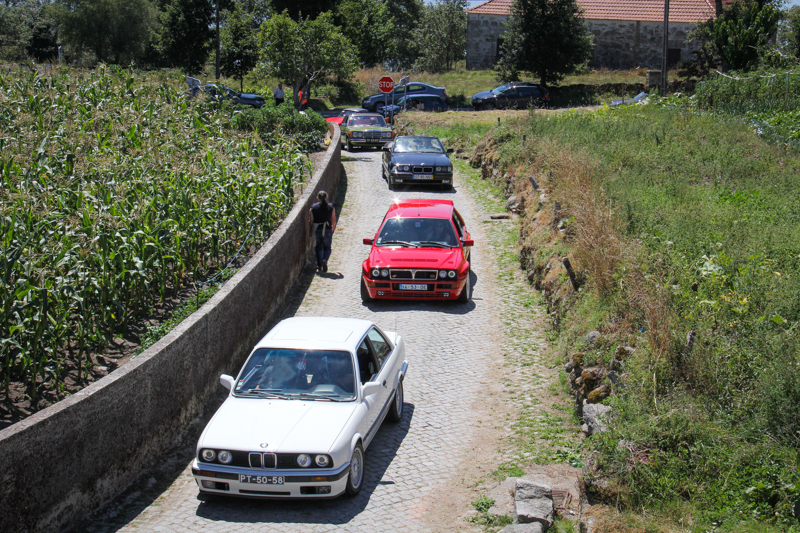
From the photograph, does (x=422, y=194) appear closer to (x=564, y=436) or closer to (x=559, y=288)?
(x=559, y=288)

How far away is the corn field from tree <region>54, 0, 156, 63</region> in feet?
112

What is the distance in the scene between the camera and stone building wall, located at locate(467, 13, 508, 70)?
2110 inches

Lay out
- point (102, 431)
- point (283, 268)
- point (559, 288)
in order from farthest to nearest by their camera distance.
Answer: point (283, 268)
point (559, 288)
point (102, 431)

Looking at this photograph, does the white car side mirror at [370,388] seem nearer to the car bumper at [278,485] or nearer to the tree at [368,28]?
the car bumper at [278,485]

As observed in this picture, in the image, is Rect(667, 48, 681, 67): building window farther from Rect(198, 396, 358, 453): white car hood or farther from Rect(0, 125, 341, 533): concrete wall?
Rect(198, 396, 358, 453): white car hood

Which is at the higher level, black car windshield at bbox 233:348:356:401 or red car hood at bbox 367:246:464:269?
red car hood at bbox 367:246:464:269

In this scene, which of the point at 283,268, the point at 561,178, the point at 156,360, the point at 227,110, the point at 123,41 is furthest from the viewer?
the point at 123,41

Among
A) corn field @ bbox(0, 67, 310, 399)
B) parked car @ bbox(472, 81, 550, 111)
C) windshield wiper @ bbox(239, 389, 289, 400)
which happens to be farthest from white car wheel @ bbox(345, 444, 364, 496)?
parked car @ bbox(472, 81, 550, 111)

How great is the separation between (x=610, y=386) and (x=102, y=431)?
5.71 meters

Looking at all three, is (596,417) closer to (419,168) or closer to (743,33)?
(419,168)

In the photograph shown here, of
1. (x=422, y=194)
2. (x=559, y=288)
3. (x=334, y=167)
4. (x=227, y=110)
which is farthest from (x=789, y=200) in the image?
(x=227, y=110)

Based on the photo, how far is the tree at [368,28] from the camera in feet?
170

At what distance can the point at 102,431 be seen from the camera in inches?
283

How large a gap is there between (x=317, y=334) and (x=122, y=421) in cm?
236
